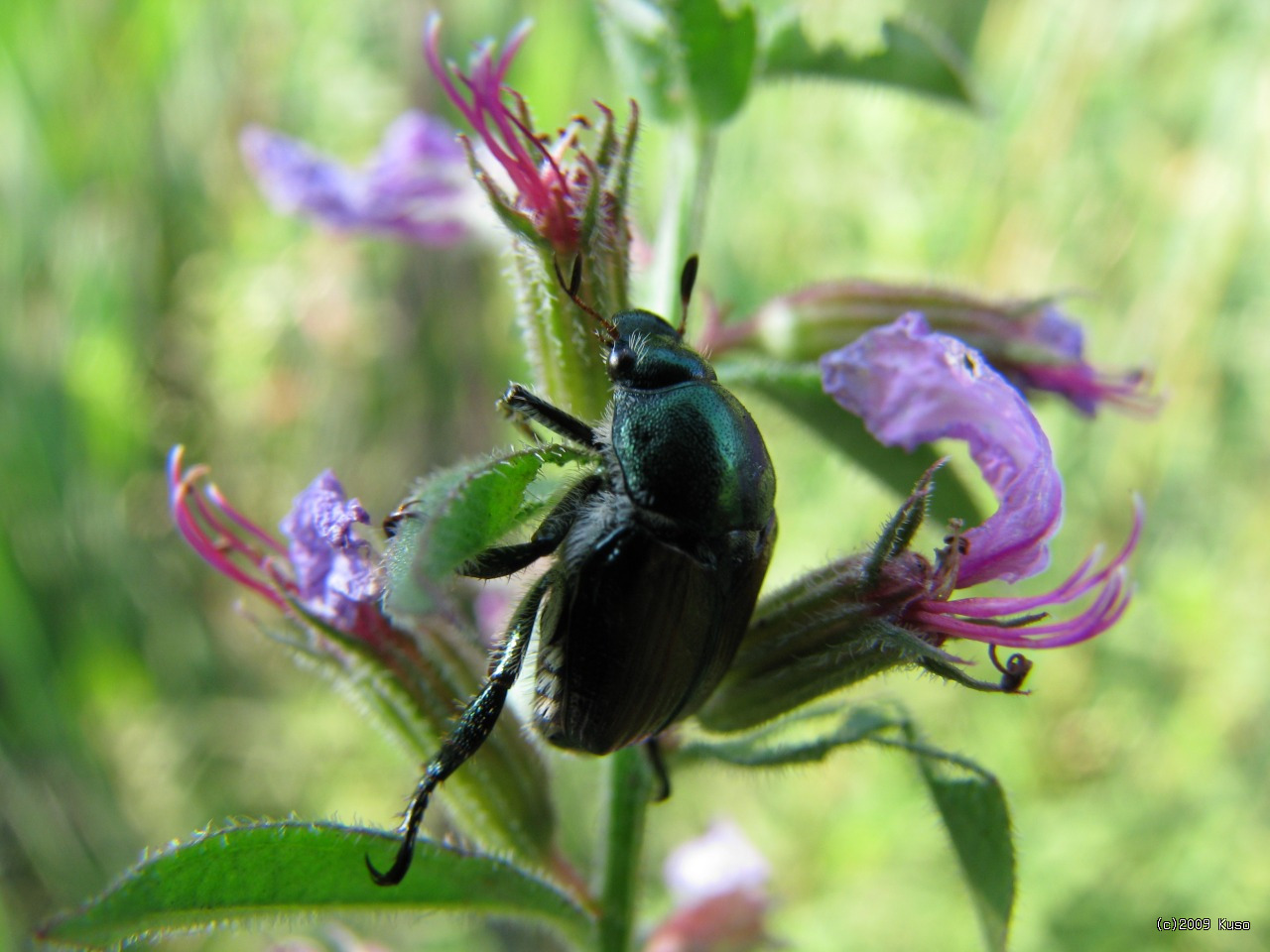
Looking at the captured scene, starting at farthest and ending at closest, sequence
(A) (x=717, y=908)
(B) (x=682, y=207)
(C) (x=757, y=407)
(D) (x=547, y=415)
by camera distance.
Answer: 1. (C) (x=757, y=407)
2. (A) (x=717, y=908)
3. (B) (x=682, y=207)
4. (D) (x=547, y=415)

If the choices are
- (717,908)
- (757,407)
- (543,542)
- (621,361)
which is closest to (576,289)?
(621,361)

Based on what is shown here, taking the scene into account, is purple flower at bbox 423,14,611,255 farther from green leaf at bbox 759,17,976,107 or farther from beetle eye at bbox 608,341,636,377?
green leaf at bbox 759,17,976,107

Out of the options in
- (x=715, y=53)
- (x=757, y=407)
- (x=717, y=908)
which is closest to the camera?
(x=715, y=53)

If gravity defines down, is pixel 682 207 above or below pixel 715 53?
below

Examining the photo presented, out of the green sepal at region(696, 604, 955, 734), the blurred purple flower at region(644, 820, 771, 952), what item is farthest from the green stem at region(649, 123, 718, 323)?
the blurred purple flower at region(644, 820, 771, 952)

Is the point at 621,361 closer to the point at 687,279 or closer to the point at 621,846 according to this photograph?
the point at 687,279

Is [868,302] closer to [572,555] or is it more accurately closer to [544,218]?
[544,218]

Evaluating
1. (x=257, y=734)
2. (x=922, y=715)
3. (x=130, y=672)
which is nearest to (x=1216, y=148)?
(x=922, y=715)

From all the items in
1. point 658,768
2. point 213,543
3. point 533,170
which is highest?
point 533,170
